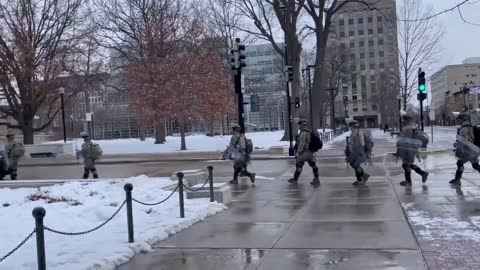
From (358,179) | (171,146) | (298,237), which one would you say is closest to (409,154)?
(358,179)

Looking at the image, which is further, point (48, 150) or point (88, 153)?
point (48, 150)

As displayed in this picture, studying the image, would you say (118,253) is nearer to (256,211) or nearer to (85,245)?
(85,245)

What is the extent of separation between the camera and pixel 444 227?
344 inches

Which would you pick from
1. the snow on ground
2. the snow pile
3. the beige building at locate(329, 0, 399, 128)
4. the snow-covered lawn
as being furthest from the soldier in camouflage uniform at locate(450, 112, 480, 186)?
the beige building at locate(329, 0, 399, 128)

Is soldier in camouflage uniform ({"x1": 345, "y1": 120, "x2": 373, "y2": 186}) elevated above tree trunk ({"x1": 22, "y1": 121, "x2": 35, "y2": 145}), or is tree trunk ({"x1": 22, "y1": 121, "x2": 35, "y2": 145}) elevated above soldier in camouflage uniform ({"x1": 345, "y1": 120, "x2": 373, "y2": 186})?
tree trunk ({"x1": 22, "y1": 121, "x2": 35, "y2": 145})

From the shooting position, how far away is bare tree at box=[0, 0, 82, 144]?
39562 millimetres

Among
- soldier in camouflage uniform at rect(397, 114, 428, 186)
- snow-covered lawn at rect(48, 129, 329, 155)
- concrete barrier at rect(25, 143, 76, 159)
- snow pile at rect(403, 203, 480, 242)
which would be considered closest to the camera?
snow pile at rect(403, 203, 480, 242)

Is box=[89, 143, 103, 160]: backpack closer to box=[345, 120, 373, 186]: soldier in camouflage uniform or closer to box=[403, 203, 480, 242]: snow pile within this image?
box=[345, 120, 373, 186]: soldier in camouflage uniform

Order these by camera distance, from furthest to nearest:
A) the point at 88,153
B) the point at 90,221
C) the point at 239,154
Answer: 1. the point at 88,153
2. the point at 239,154
3. the point at 90,221

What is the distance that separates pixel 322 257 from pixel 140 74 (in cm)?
3492

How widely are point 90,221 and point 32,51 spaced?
32307 mm

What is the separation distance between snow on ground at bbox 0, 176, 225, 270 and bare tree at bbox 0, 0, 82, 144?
27.6m

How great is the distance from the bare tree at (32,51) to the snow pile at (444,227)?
1367 inches

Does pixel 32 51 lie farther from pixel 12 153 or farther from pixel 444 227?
pixel 444 227
